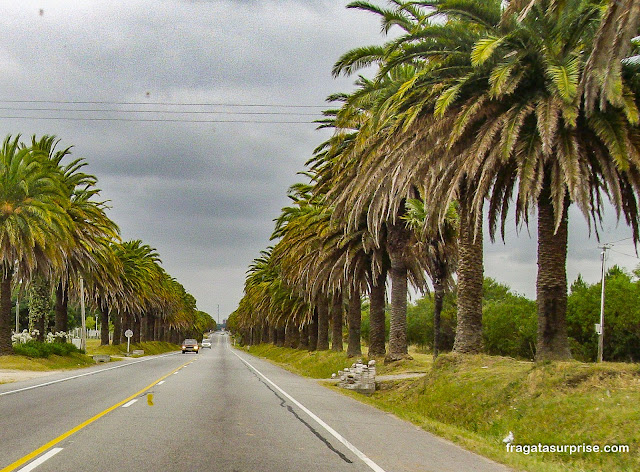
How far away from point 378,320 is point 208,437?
2303 centimetres

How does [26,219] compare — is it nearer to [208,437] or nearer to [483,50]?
[208,437]

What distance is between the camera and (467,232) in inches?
759

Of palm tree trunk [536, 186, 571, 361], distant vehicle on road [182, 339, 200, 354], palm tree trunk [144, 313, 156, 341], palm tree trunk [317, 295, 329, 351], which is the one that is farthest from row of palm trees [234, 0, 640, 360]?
palm tree trunk [144, 313, 156, 341]

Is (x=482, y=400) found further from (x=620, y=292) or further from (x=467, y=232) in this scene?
(x=620, y=292)

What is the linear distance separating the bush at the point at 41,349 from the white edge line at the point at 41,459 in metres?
28.6

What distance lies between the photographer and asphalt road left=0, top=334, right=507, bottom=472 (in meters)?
8.03

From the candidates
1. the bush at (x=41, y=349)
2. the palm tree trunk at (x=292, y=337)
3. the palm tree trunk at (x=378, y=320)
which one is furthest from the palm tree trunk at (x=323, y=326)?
the palm tree trunk at (x=292, y=337)

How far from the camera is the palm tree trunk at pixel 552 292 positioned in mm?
15336

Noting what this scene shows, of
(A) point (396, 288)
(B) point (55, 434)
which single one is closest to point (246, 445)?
(B) point (55, 434)

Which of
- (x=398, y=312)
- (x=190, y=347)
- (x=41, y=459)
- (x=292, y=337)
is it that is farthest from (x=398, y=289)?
(x=190, y=347)

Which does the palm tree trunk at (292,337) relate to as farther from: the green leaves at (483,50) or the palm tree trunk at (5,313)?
the green leaves at (483,50)

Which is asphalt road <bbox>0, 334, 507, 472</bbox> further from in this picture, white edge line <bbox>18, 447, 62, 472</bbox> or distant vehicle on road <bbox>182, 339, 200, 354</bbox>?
distant vehicle on road <bbox>182, 339, 200, 354</bbox>

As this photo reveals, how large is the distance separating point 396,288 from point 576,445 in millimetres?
18876

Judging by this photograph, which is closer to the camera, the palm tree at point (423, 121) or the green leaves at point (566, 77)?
the green leaves at point (566, 77)
